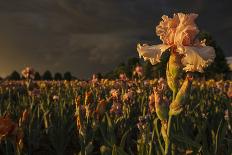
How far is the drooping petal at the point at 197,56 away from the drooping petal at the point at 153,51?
0.13 metres

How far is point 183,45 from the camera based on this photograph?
2566mm

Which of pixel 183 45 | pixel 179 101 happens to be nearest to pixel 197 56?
pixel 183 45

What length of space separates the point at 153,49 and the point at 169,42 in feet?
0.43

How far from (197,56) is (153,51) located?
32cm

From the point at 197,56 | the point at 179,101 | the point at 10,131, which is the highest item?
the point at 197,56

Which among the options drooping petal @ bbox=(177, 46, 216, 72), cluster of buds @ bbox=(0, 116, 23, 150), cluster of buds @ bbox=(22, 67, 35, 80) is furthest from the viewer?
cluster of buds @ bbox=(22, 67, 35, 80)

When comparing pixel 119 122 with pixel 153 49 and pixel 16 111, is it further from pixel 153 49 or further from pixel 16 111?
pixel 153 49

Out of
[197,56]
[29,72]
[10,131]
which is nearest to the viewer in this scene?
[197,56]

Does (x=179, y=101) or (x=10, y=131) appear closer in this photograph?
(x=179, y=101)

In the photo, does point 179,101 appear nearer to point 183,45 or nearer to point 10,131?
point 183,45

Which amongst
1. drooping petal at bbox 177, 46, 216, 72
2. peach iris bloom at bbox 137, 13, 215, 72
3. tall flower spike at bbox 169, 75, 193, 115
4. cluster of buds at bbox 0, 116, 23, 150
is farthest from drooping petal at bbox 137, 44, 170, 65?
cluster of buds at bbox 0, 116, 23, 150

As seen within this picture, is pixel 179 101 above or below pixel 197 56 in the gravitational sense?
below

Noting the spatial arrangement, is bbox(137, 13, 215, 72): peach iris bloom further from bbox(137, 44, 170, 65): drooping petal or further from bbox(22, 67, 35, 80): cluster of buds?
bbox(22, 67, 35, 80): cluster of buds

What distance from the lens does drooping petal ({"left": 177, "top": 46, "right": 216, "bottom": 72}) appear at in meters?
2.43
